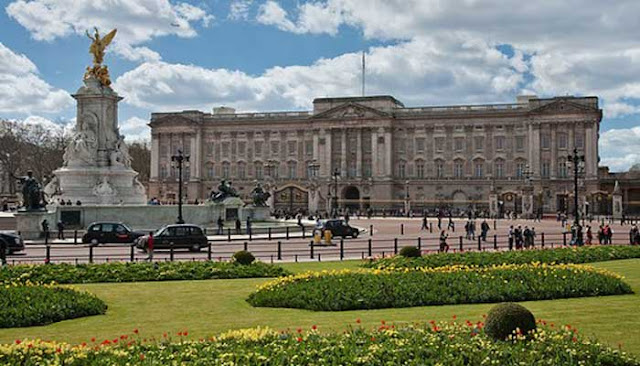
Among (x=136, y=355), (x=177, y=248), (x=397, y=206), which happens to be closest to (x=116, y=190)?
(x=177, y=248)

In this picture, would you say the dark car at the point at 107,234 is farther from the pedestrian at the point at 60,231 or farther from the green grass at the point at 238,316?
the green grass at the point at 238,316

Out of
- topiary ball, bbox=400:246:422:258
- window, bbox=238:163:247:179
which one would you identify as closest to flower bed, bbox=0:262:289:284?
topiary ball, bbox=400:246:422:258

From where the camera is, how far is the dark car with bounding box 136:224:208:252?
3494 centimetres

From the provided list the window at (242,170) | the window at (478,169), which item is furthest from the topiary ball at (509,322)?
the window at (242,170)

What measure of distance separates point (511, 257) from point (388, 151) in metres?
90.8

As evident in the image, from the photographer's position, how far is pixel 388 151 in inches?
4601

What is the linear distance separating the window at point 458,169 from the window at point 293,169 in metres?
26.2

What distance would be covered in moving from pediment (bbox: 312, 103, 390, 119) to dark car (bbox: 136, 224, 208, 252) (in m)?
83.1

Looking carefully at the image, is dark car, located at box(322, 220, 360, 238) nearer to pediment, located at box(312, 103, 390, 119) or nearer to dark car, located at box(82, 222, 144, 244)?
dark car, located at box(82, 222, 144, 244)

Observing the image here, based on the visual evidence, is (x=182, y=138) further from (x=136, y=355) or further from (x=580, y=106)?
(x=136, y=355)

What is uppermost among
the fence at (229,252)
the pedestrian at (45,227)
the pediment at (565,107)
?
the pediment at (565,107)

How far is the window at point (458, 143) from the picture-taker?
115125 mm

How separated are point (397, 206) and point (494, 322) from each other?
10382cm

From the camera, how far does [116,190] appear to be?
170ft
